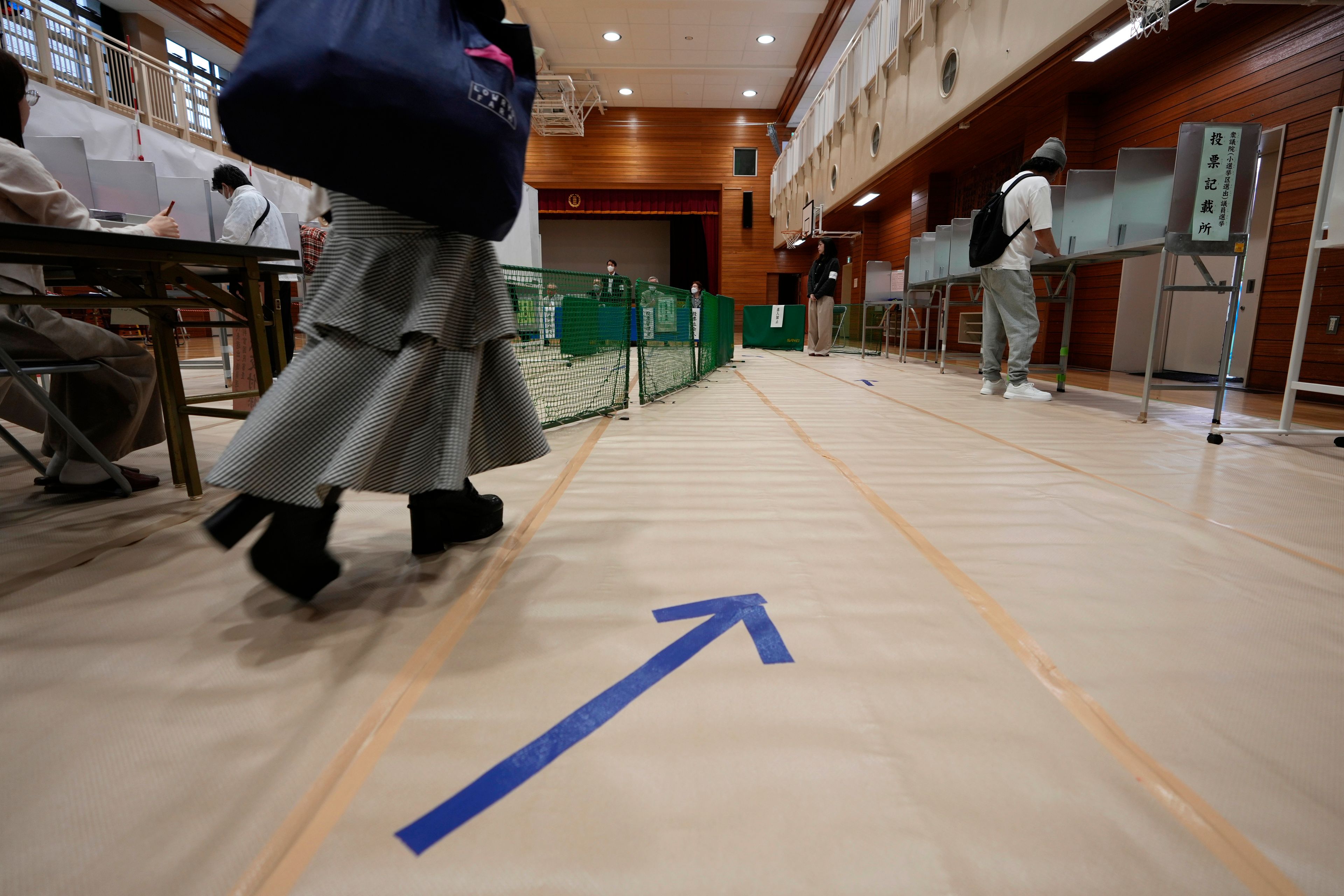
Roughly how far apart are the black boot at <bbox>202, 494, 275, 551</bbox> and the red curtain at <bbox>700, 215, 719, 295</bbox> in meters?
15.9

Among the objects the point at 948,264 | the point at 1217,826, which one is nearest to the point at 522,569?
the point at 1217,826

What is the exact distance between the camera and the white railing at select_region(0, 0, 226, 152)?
25.3ft

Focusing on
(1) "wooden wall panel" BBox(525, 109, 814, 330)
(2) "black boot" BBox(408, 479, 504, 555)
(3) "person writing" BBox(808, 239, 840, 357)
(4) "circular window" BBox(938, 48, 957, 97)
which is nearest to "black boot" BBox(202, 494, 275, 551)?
(2) "black boot" BBox(408, 479, 504, 555)

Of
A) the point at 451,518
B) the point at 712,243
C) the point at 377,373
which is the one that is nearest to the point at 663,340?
the point at 451,518

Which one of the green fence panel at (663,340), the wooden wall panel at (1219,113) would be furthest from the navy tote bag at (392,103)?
the wooden wall panel at (1219,113)

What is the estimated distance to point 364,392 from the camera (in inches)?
43.1

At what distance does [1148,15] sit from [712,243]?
12.6 metres

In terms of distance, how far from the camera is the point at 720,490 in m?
1.96

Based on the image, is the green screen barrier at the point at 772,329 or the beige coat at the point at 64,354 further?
the green screen barrier at the point at 772,329

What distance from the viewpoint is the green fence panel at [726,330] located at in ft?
24.0

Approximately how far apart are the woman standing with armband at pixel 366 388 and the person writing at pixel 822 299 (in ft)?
24.9

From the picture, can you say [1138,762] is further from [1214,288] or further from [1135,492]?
[1214,288]

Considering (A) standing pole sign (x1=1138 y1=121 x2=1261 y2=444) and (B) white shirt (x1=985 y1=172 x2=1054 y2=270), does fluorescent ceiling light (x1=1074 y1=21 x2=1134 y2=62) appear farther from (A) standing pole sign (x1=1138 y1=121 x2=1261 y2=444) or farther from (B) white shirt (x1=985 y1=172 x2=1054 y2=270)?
(A) standing pole sign (x1=1138 y1=121 x2=1261 y2=444)

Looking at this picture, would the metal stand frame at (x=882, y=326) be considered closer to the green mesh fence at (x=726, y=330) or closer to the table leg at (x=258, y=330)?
the green mesh fence at (x=726, y=330)
